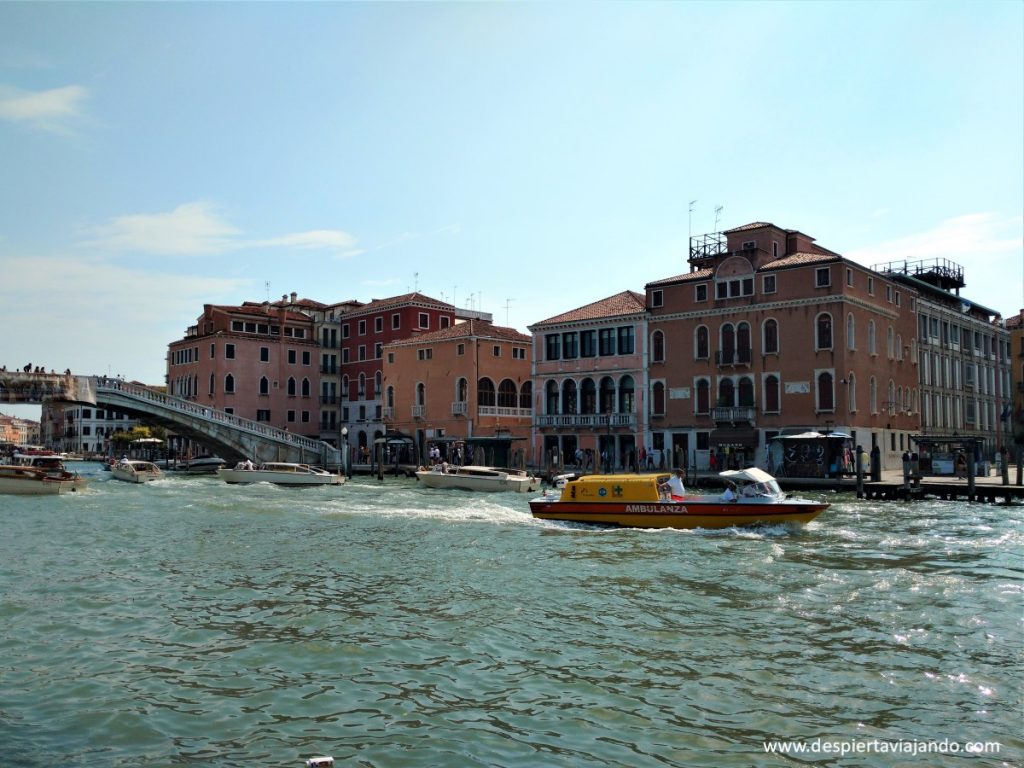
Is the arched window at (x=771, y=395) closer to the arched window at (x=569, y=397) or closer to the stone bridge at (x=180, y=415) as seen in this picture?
the arched window at (x=569, y=397)

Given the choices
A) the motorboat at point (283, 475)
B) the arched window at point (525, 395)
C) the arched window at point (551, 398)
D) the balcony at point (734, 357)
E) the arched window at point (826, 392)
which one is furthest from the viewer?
the arched window at point (525, 395)

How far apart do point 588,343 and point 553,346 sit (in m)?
2.01

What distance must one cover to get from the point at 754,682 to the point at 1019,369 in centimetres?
5890

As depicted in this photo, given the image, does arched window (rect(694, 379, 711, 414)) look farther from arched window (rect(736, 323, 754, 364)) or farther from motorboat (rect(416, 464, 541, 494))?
motorboat (rect(416, 464, 541, 494))

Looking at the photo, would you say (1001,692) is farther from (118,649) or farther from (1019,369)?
(1019,369)

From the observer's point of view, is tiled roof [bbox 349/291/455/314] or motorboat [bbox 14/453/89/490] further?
tiled roof [bbox 349/291/455/314]

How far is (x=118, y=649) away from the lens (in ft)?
30.4

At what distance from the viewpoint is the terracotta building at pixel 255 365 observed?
57531 mm

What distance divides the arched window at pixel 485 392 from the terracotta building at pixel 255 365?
1634 centimetres

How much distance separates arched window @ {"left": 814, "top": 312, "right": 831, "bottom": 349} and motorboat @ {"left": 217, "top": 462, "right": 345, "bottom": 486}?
20474 mm

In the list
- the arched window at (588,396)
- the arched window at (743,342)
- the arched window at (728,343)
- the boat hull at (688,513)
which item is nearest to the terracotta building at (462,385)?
the arched window at (588,396)

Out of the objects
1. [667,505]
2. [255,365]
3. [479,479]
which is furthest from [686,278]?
[255,365]

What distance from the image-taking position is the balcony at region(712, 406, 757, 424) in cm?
3650

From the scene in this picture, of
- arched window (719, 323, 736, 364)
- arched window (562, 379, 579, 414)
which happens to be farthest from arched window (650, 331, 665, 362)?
arched window (562, 379, 579, 414)
